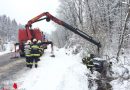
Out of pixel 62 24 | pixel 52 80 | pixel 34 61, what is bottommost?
pixel 52 80

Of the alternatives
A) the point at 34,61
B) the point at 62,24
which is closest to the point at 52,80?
the point at 34,61

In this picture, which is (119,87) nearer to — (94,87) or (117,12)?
(94,87)

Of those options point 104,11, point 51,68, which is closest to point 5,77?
point 51,68

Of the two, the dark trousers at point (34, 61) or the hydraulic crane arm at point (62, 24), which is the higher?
the hydraulic crane arm at point (62, 24)

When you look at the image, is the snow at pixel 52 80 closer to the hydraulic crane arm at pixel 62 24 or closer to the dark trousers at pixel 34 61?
the dark trousers at pixel 34 61

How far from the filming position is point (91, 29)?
2894cm

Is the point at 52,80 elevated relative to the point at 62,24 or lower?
lower

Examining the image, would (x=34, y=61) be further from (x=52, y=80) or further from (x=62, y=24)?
(x=62, y=24)

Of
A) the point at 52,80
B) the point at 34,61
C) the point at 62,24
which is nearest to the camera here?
the point at 52,80

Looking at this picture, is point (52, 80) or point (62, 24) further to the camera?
point (62, 24)

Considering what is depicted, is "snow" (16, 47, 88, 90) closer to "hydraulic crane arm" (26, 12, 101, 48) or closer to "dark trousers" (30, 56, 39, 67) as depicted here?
"dark trousers" (30, 56, 39, 67)

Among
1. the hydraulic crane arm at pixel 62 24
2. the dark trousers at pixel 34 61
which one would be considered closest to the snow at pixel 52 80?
the dark trousers at pixel 34 61

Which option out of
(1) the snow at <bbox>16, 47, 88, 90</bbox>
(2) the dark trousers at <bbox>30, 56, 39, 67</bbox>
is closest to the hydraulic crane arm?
Result: (2) the dark trousers at <bbox>30, 56, 39, 67</bbox>

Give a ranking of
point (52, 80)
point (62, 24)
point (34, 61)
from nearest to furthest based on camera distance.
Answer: point (52, 80), point (34, 61), point (62, 24)
